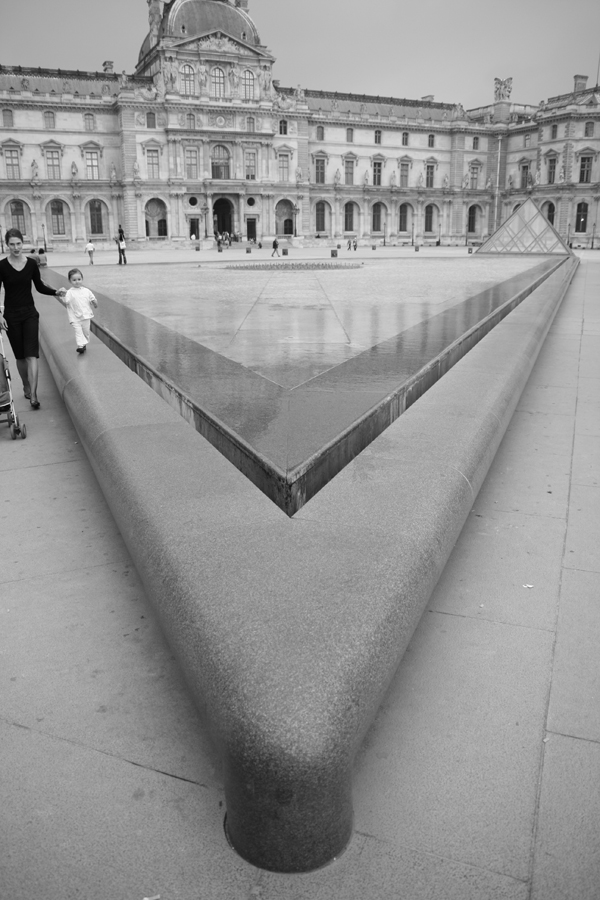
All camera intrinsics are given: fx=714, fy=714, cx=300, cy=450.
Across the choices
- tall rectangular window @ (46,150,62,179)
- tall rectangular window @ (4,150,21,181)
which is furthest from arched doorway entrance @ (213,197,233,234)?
tall rectangular window @ (4,150,21,181)

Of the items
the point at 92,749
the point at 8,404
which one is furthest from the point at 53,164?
the point at 92,749

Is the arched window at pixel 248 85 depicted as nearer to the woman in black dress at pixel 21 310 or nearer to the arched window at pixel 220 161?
the arched window at pixel 220 161

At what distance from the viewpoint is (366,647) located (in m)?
2.11

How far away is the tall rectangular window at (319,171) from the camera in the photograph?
227 feet

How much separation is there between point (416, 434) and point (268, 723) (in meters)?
2.55

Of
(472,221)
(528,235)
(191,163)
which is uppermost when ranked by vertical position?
(191,163)

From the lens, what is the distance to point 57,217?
197 ft

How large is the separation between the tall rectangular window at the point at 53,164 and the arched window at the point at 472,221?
143ft

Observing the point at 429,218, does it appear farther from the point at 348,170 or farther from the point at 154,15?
the point at 154,15

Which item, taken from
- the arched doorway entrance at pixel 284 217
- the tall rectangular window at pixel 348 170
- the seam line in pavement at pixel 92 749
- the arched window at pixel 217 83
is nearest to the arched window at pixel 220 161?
the arched window at pixel 217 83

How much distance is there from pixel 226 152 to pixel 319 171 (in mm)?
11221

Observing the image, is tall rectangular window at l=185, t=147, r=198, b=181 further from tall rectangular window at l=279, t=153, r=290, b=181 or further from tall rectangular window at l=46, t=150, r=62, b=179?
tall rectangular window at l=46, t=150, r=62, b=179

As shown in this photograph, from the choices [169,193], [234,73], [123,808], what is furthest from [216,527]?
[234,73]

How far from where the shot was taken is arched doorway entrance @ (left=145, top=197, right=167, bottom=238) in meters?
60.4
